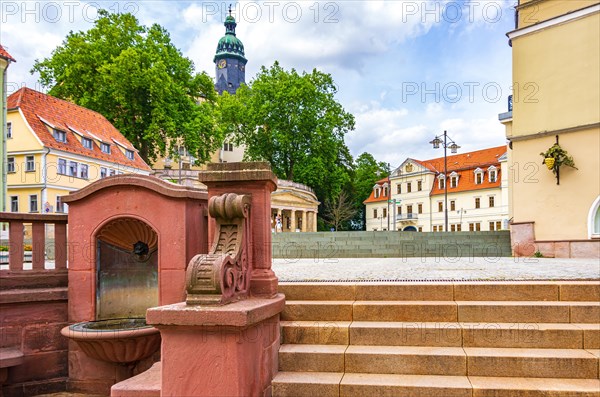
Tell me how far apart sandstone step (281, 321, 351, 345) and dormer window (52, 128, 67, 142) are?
33.5 meters

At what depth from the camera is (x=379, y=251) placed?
15625mm

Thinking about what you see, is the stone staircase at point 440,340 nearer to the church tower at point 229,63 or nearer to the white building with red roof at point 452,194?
the white building with red roof at point 452,194

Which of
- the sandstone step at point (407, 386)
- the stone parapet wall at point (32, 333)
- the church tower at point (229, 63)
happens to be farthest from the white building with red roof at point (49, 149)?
the church tower at point (229, 63)

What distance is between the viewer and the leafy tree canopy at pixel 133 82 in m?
33.0

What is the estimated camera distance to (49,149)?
3178 centimetres

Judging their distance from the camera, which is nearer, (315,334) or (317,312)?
(315,334)

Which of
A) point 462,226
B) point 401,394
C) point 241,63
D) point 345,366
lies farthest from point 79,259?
point 241,63

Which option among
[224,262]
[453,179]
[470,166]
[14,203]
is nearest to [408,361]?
[224,262]

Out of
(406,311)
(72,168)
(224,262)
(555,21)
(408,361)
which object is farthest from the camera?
(72,168)

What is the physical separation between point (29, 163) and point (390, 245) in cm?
2752

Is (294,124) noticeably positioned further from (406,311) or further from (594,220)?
(406,311)

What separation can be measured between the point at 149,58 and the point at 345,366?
34.2 meters

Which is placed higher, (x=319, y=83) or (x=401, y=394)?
(x=319, y=83)

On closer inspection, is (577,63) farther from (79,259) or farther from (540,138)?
(79,259)
